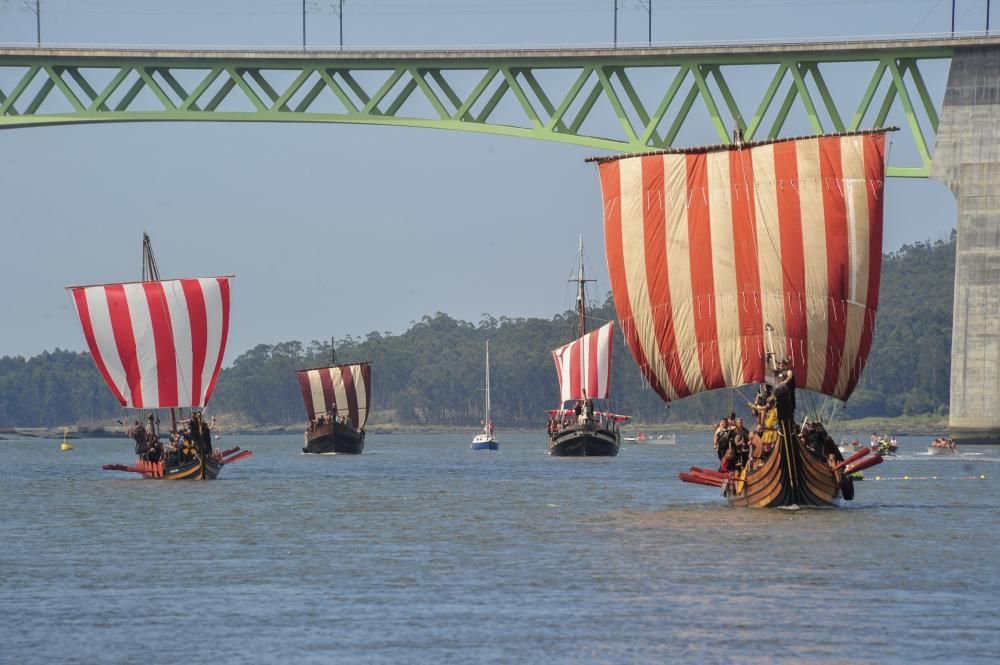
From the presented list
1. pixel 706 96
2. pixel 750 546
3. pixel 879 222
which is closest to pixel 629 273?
pixel 879 222

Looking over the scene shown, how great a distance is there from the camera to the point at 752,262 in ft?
124

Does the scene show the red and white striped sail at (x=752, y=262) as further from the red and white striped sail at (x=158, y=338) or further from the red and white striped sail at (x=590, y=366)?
the red and white striped sail at (x=590, y=366)

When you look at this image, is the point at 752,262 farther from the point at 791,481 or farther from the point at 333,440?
the point at 333,440

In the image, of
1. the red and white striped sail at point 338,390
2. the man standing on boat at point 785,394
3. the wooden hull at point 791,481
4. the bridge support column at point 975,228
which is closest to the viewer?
the man standing on boat at point 785,394

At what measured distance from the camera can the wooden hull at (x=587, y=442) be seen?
280ft

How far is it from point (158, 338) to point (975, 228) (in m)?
26.5

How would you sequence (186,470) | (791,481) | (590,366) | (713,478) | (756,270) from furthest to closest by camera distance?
1. (590,366)
2. (186,470)
3. (713,478)
4. (756,270)
5. (791,481)

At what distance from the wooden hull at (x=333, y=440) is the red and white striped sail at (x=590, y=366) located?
13.9 meters

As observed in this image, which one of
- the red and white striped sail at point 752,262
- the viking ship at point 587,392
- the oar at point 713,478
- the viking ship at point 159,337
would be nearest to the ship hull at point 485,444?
the viking ship at point 587,392

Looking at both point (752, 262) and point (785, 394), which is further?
point (752, 262)

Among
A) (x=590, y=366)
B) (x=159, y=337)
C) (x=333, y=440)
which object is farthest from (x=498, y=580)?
(x=333, y=440)

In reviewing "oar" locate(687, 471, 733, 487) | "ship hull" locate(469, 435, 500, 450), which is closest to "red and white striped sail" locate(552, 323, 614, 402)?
"ship hull" locate(469, 435, 500, 450)

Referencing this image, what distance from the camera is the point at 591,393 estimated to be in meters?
86.1

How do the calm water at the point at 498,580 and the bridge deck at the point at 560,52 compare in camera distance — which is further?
the bridge deck at the point at 560,52
